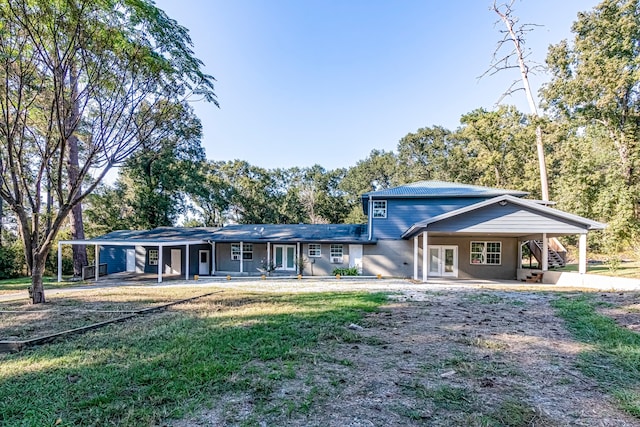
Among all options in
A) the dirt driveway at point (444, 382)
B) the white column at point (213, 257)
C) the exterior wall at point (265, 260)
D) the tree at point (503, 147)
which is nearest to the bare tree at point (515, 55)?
the tree at point (503, 147)

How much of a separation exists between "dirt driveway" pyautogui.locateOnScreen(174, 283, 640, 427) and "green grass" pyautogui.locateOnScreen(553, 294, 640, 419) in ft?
0.46

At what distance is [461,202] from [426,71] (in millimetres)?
8186

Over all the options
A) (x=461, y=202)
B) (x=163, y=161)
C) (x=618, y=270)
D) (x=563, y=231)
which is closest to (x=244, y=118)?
(x=163, y=161)

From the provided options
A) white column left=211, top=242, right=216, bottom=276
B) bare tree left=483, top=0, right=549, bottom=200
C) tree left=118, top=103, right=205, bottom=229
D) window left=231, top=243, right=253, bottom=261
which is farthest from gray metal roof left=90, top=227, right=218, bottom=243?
bare tree left=483, top=0, right=549, bottom=200

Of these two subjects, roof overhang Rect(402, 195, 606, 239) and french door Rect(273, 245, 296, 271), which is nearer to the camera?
roof overhang Rect(402, 195, 606, 239)

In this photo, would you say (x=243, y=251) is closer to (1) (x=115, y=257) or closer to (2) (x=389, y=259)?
(1) (x=115, y=257)

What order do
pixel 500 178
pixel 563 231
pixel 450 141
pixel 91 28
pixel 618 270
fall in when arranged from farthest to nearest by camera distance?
pixel 450 141
pixel 500 178
pixel 618 270
pixel 563 231
pixel 91 28

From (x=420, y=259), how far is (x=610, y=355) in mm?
13196

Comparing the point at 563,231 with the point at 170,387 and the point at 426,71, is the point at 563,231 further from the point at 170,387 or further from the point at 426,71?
the point at 170,387

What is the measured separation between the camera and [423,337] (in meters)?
5.28

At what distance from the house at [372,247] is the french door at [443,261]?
0.16ft

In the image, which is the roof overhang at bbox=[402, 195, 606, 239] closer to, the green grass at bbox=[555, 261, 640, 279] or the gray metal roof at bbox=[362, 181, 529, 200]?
the green grass at bbox=[555, 261, 640, 279]

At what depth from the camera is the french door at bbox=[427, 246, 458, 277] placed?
1692 cm

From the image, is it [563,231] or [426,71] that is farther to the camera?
[426,71]
